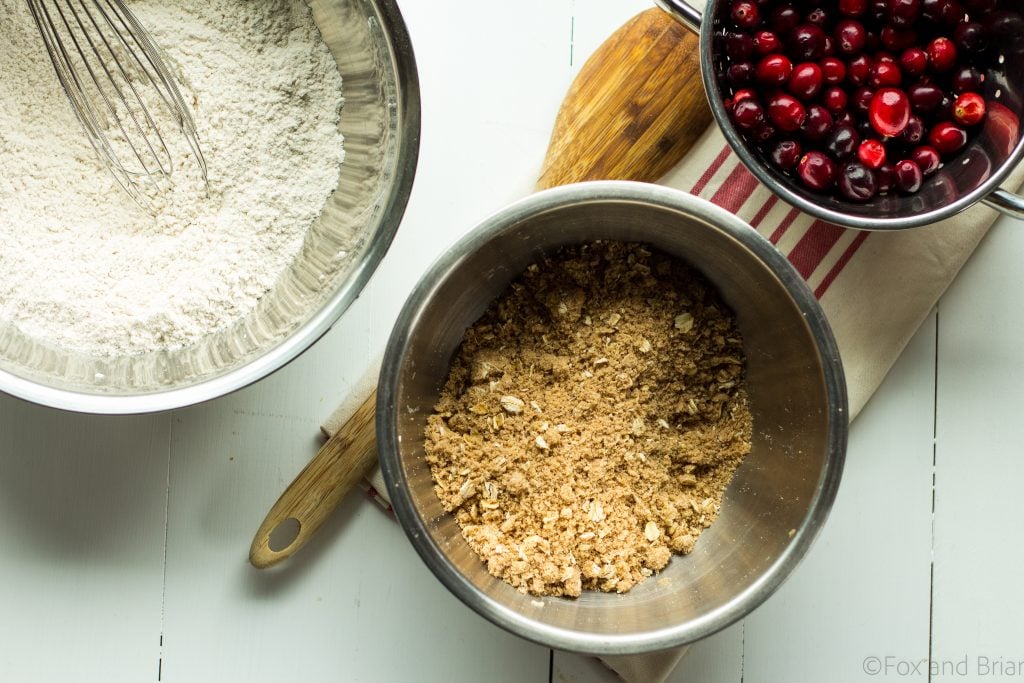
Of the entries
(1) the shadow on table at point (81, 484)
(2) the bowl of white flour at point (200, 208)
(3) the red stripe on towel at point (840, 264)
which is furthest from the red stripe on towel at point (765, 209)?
(1) the shadow on table at point (81, 484)

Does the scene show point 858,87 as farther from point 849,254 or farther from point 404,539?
point 404,539

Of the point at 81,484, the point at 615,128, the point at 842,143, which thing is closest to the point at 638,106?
the point at 615,128

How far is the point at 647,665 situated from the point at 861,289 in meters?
0.55

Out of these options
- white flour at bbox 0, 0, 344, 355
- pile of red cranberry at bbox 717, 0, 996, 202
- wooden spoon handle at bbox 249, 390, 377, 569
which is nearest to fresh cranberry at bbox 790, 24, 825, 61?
pile of red cranberry at bbox 717, 0, 996, 202

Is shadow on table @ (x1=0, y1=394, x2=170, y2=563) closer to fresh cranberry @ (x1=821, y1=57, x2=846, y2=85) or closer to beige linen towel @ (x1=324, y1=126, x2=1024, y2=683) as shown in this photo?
beige linen towel @ (x1=324, y1=126, x2=1024, y2=683)

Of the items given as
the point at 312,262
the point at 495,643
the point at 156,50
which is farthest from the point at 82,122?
the point at 495,643

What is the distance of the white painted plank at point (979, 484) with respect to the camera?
105 centimetres

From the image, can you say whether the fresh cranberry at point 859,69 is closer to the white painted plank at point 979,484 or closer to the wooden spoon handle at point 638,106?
the wooden spoon handle at point 638,106

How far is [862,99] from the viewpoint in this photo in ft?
2.83

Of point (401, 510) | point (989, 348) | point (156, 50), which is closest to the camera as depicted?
point (401, 510)

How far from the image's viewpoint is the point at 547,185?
0.99 meters

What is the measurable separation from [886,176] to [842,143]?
2.4 inches

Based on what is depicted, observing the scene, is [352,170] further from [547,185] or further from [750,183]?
[750,183]

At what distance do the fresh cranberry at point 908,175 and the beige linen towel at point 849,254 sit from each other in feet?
0.43
